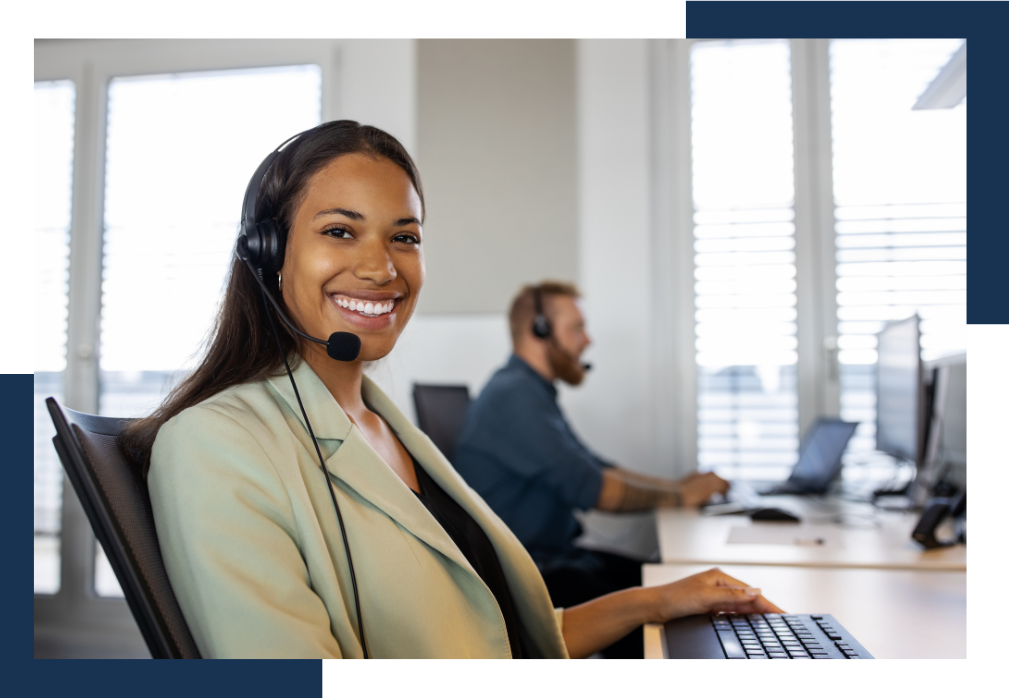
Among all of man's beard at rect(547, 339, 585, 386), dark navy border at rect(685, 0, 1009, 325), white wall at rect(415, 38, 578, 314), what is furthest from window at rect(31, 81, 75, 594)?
dark navy border at rect(685, 0, 1009, 325)

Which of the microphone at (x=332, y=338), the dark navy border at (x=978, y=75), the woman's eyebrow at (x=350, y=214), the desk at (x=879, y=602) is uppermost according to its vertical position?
the dark navy border at (x=978, y=75)

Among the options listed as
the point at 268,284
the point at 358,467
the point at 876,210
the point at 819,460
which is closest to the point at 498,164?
the point at 876,210

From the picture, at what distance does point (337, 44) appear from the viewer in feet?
5.33

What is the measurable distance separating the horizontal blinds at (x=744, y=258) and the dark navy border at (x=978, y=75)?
1.44 meters

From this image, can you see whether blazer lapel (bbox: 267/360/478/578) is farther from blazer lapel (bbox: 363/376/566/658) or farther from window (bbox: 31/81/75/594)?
window (bbox: 31/81/75/594)

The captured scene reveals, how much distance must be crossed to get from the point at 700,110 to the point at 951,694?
2.21m

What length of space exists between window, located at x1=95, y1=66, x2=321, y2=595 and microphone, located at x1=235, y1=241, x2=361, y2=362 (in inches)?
58.9

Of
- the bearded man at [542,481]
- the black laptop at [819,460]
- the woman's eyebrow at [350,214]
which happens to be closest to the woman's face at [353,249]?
the woman's eyebrow at [350,214]

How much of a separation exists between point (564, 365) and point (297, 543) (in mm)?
1581

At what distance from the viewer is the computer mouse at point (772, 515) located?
Answer: 162cm

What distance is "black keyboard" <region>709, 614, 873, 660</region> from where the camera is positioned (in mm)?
689

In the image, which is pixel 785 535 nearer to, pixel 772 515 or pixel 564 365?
pixel 772 515

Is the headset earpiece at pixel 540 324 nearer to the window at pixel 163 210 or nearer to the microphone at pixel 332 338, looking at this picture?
the window at pixel 163 210

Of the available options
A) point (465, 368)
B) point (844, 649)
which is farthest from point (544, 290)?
point (844, 649)
